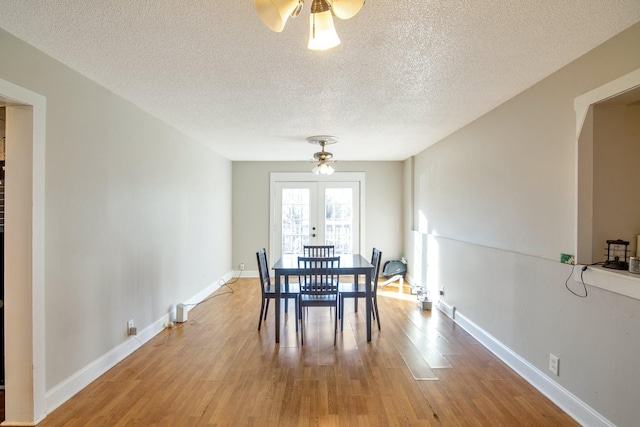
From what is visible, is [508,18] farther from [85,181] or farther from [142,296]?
[142,296]

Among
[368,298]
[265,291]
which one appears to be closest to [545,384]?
[368,298]

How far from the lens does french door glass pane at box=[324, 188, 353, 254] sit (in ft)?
21.0

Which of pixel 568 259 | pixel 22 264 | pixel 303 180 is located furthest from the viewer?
pixel 303 180

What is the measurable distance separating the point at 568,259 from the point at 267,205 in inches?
199

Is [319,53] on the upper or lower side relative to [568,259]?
upper

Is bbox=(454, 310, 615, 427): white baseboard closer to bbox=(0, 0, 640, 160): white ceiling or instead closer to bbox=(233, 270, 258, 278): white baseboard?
bbox=(0, 0, 640, 160): white ceiling

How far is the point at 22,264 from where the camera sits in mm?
2018

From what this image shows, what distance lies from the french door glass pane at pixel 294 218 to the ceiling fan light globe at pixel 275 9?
16.8 ft

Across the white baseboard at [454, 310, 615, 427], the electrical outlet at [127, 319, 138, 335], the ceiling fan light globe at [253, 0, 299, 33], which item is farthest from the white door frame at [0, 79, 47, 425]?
the white baseboard at [454, 310, 615, 427]

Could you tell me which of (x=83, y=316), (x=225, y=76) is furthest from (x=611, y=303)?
(x=83, y=316)

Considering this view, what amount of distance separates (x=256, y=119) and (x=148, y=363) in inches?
100

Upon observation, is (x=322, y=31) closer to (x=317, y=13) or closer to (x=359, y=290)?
(x=317, y=13)

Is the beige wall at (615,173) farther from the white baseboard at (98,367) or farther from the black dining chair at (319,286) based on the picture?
the white baseboard at (98,367)

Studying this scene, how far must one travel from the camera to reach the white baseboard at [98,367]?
221cm
